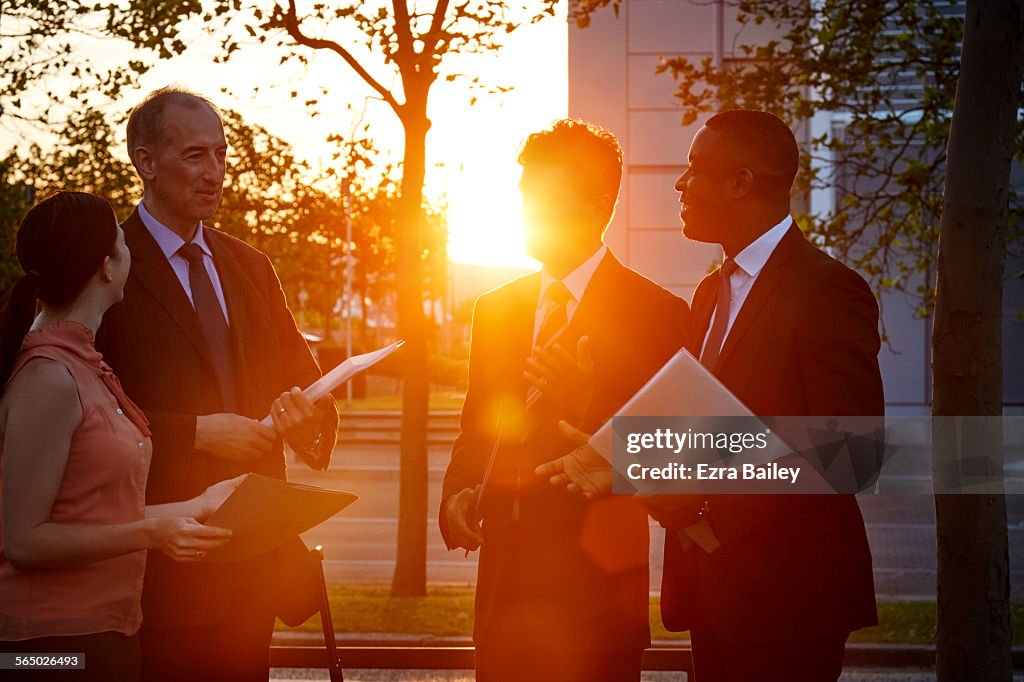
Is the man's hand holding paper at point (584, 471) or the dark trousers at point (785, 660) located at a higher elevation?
the man's hand holding paper at point (584, 471)

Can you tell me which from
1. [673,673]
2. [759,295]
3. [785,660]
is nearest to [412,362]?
[673,673]

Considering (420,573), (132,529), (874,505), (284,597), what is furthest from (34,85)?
(874,505)

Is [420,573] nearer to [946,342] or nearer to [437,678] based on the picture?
[437,678]

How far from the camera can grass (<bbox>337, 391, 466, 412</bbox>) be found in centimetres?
3612

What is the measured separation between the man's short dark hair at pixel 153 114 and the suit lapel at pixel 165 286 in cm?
29

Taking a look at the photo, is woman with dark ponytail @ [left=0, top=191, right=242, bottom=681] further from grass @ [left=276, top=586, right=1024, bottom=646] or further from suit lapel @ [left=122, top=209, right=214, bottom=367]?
grass @ [left=276, top=586, right=1024, bottom=646]

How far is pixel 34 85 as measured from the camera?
895 cm

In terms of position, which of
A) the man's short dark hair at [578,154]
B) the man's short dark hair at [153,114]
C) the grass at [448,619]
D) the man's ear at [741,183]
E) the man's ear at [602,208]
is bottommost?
the grass at [448,619]

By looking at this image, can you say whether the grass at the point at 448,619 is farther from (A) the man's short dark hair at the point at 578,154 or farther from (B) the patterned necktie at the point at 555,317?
(A) the man's short dark hair at the point at 578,154

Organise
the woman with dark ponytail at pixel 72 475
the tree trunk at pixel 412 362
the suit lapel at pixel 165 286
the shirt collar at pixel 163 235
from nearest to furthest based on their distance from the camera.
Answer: the woman with dark ponytail at pixel 72 475
the suit lapel at pixel 165 286
the shirt collar at pixel 163 235
the tree trunk at pixel 412 362

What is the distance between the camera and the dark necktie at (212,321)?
11.2 feet

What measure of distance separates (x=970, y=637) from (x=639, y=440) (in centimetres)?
269

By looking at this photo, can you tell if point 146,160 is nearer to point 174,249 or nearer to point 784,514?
point 174,249

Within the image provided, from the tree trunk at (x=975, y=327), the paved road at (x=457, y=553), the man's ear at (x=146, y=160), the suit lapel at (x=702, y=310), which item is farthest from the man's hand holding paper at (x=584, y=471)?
the paved road at (x=457, y=553)
